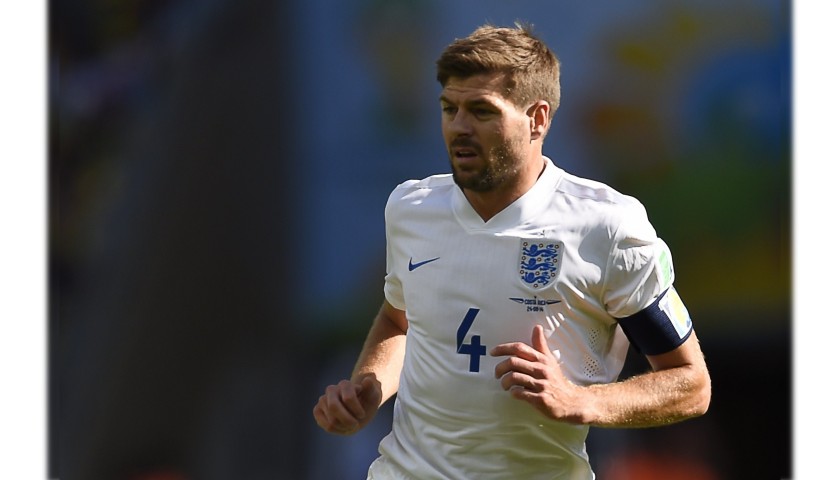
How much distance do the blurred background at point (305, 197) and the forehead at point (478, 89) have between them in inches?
61.9

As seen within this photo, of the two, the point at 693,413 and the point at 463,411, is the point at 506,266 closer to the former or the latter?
the point at 463,411

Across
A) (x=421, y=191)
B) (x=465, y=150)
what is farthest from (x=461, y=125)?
(x=421, y=191)

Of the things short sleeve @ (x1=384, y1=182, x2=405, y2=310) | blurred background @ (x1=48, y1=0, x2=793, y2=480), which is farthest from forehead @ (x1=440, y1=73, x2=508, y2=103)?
blurred background @ (x1=48, y1=0, x2=793, y2=480)

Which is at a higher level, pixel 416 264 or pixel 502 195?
pixel 502 195

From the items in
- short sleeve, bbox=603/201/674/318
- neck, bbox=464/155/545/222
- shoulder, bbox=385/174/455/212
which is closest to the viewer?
Answer: short sleeve, bbox=603/201/674/318

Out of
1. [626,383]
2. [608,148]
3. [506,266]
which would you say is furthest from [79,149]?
[626,383]

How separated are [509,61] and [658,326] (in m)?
0.71

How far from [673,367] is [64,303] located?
9.35ft

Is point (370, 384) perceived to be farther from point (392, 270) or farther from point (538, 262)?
point (538, 262)

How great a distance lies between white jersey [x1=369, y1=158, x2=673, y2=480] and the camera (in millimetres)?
2307

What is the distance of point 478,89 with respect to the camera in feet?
7.68

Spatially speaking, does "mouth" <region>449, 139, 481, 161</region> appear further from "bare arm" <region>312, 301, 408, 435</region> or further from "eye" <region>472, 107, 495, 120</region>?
"bare arm" <region>312, 301, 408, 435</region>

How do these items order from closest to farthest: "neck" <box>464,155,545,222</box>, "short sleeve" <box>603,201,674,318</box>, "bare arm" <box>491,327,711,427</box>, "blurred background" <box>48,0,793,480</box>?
1. "bare arm" <box>491,327,711,427</box>
2. "short sleeve" <box>603,201,674,318</box>
3. "neck" <box>464,155,545,222</box>
4. "blurred background" <box>48,0,793,480</box>

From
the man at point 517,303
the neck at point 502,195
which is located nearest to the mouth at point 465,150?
the man at point 517,303
